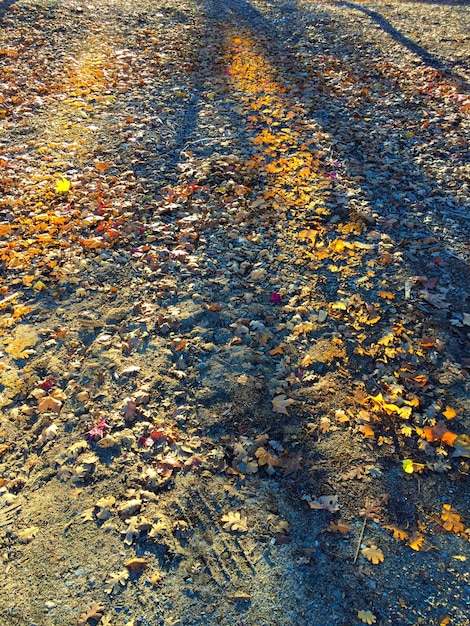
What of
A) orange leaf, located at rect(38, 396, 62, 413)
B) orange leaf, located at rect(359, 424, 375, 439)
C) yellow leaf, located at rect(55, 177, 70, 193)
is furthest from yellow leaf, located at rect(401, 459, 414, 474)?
yellow leaf, located at rect(55, 177, 70, 193)

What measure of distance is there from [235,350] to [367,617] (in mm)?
2242

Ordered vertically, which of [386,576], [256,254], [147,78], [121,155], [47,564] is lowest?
[47,564]

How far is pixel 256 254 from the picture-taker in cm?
521

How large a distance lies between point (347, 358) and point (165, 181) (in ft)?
12.0

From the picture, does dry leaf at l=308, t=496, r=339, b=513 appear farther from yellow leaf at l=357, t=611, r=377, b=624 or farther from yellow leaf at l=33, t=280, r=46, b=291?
yellow leaf at l=33, t=280, r=46, b=291

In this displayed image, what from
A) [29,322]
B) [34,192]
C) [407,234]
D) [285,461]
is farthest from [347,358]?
[34,192]

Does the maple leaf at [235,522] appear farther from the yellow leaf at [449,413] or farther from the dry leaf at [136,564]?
the yellow leaf at [449,413]

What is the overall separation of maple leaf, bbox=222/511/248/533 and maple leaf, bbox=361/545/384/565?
0.80 metres

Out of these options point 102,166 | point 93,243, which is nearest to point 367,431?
point 93,243

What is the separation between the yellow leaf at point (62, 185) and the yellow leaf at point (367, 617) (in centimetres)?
567

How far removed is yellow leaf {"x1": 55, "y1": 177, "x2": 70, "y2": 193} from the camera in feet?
20.2

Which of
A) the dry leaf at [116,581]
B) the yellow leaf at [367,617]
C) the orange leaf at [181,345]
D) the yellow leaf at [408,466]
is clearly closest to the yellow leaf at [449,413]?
→ the yellow leaf at [408,466]

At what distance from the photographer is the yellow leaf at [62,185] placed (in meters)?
6.16

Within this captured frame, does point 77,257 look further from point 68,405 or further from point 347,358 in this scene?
point 347,358
